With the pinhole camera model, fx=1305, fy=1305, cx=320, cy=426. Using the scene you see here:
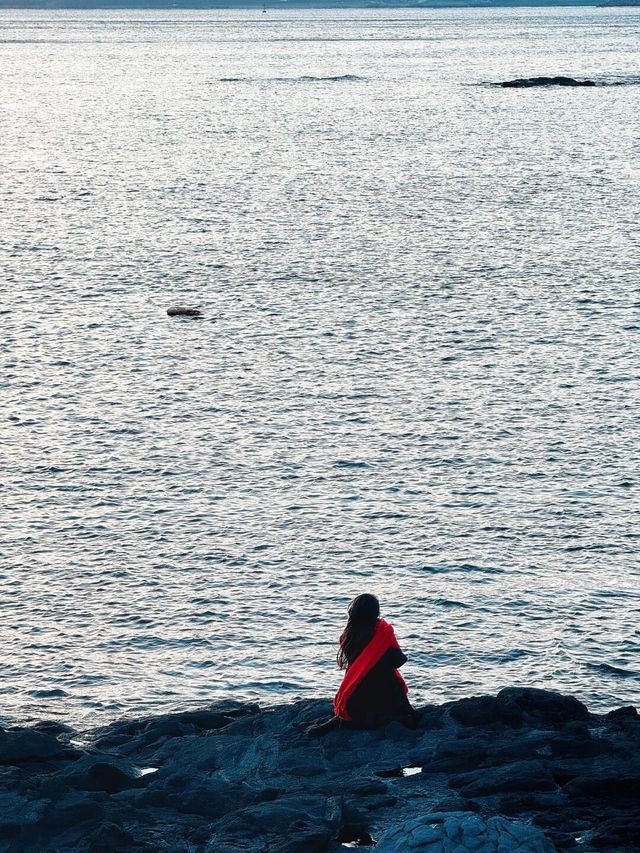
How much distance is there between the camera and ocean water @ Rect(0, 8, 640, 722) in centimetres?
2072

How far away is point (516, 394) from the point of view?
107ft

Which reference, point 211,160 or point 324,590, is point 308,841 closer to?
point 324,590

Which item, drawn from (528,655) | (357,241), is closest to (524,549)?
(528,655)

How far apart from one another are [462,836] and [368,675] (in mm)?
3341

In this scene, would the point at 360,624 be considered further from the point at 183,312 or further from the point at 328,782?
the point at 183,312

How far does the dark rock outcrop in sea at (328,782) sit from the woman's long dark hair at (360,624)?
1417 millimetres

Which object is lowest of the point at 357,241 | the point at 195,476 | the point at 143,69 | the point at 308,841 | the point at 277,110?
the point at 308,841

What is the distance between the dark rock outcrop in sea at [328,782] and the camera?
14.1 metres

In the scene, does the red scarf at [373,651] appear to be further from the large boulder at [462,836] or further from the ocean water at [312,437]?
the ocean water at [312,437]

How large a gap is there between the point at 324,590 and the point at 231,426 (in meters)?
8.91

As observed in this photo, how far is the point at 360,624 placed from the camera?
15.6 m

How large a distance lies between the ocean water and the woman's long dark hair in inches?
144

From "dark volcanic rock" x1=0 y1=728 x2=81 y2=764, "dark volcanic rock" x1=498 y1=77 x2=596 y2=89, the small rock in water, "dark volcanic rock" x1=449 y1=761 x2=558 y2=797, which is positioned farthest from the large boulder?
"dark volcanic rock" x1=498 y1=77 x2=596 y2=89

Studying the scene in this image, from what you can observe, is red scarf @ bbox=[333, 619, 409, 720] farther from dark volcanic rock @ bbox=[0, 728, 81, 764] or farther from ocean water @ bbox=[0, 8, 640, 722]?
dark volcanic rock @ bbox=[0, 728, 81, 764]
